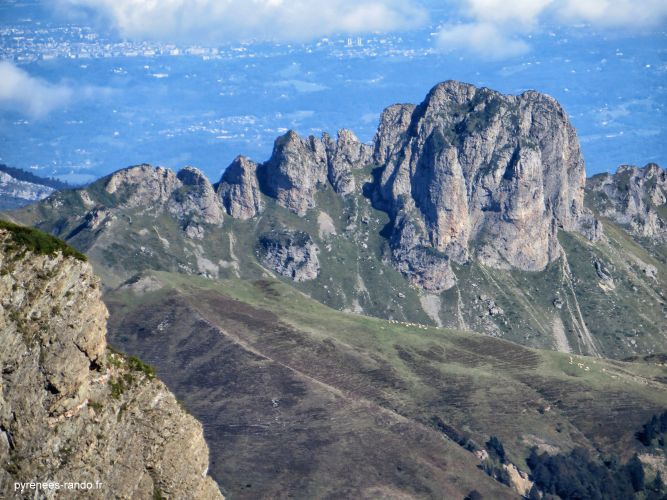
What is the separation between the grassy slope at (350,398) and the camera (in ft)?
433

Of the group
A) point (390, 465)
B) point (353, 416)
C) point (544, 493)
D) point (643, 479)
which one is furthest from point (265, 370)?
point (643, 479)

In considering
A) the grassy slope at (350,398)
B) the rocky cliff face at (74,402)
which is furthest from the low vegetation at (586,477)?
the rocky cliff face at (74,402)

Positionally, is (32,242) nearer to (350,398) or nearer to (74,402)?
(74,402)

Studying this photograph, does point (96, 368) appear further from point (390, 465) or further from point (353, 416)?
point (353, 416)

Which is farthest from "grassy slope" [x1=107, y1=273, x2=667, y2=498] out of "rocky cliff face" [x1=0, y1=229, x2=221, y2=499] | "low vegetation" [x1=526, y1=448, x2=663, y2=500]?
"rocky cliff face" [x1=0, y1=229, x2=221, y2=499]

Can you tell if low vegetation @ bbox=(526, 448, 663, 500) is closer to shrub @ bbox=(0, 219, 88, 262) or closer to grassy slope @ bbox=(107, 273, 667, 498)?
grassy slope @ bbox=(107, 273, 667, 498)

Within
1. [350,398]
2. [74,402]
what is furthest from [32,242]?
[350,398]

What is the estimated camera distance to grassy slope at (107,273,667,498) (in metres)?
132

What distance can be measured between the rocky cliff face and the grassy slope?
77036mm

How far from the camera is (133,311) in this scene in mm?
192875

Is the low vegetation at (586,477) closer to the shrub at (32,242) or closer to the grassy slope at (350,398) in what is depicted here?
the grassy slope at (350,398)

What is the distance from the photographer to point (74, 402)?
4278 cm

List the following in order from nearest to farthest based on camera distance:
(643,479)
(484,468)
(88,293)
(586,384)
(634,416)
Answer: (88,293) < (484,468) < (643,479) < (634,416) < (586,384)

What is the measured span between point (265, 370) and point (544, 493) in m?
45.3
